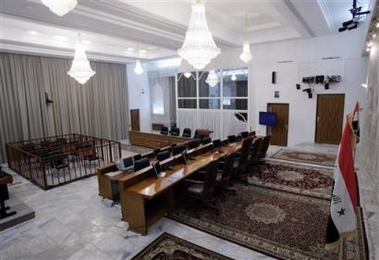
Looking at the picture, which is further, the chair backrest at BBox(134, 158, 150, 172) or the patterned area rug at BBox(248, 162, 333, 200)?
the patterned area rug at BBox(248, 162, 333, 200)

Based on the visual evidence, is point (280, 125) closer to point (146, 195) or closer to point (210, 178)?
point (210, 178)

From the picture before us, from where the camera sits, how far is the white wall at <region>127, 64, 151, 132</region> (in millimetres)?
12804

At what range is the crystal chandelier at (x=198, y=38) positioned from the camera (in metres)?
4.20

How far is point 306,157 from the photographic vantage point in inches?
297

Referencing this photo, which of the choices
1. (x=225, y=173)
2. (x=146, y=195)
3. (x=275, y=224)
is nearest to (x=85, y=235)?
(x=146, y=195)

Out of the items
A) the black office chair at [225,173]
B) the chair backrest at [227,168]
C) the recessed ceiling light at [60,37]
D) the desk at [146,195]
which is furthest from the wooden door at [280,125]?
the recessed ceiling light at [60,37]

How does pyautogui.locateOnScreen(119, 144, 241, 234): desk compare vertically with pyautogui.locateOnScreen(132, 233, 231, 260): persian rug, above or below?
above

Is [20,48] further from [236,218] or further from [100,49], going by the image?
[236,218]

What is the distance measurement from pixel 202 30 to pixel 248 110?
6.03m

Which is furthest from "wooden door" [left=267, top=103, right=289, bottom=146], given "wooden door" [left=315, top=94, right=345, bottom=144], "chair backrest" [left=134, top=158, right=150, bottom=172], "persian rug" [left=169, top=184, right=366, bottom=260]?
"chair backrest" [left=134, top=158, right=150, bottom=172]

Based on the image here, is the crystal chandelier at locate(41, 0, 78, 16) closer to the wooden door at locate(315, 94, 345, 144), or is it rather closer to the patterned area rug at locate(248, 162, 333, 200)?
the patterned area rug at locate(248, 162, 333, 200)

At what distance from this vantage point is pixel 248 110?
974 centimetres

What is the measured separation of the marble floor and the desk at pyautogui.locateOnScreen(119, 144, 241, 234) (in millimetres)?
176

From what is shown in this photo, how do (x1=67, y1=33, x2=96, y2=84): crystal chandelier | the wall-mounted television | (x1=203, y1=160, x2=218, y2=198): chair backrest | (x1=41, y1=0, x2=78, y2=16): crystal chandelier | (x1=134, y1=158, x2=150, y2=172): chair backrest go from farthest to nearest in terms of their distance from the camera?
1. the wall-mounted television
2. (x1=67, y1=33, x2=96, y2=84): crystal chandelier
3. (x1=134, y1=158, x2=150, y2=172): chair backrest
4. (x1=203, y1=160, x2=218, y2=198): chair backrest
5. (x1=41, y1=0, x2=78, y2=16): crystal chandelier
